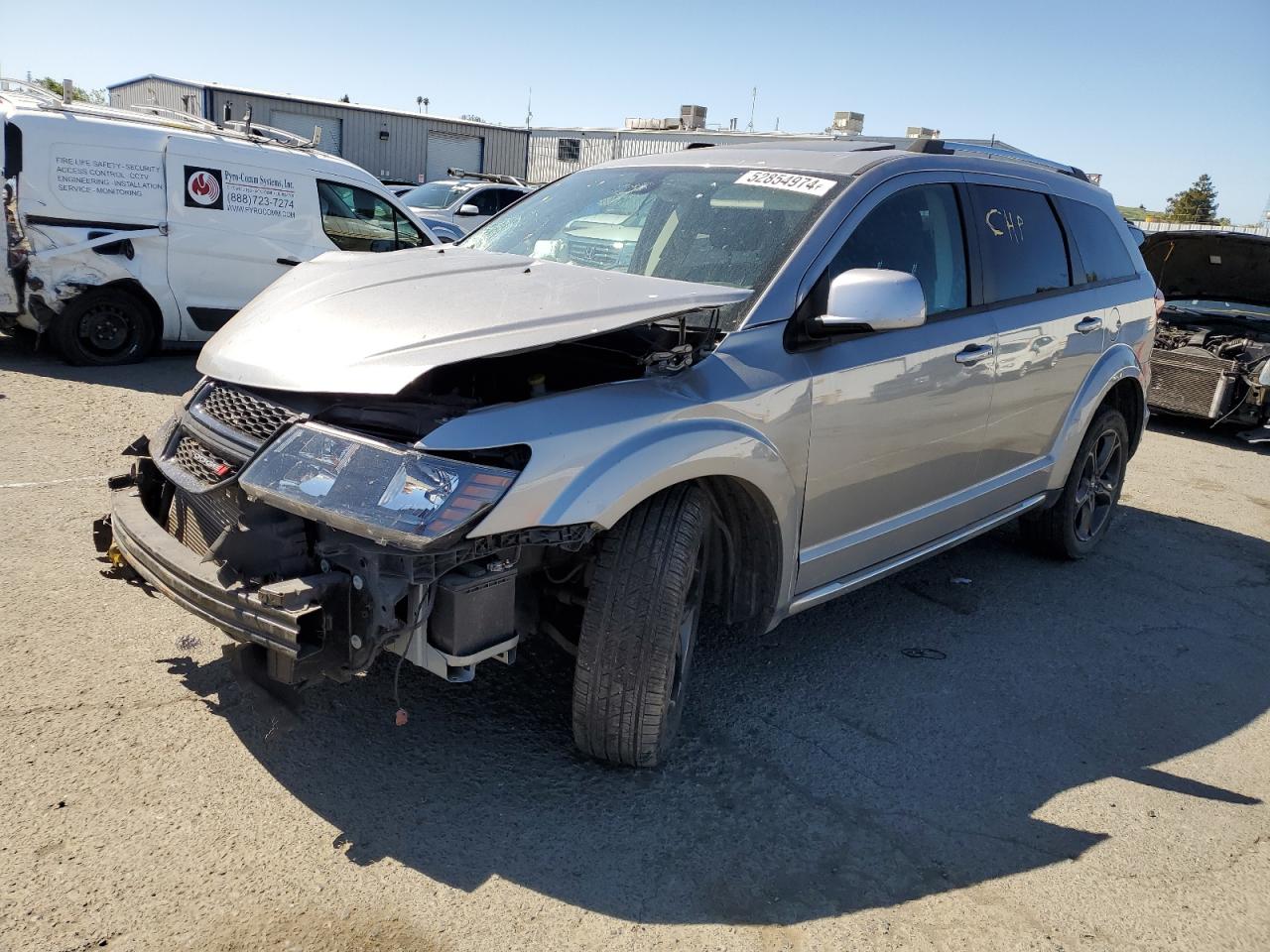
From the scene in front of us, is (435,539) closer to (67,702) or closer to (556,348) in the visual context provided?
(556,348)

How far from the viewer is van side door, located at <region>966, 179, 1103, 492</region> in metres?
4.39

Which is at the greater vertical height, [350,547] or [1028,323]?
[1028,323]

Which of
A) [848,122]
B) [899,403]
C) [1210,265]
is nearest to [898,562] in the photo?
[899,403]

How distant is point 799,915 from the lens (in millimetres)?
2621

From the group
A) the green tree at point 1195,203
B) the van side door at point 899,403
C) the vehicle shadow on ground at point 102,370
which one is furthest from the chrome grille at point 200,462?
the green tree at point 1195,203

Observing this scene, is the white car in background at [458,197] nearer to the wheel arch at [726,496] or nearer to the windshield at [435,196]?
the windshield at [435,196]

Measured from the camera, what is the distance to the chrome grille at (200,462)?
290cm

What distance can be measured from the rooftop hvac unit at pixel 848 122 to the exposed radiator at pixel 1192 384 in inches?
139

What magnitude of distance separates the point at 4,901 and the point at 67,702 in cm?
96

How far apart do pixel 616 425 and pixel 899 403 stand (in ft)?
4.64

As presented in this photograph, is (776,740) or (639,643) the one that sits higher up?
(639,643)

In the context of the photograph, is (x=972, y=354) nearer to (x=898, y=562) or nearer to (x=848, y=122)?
(x=898, y=562)

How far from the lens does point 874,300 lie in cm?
325

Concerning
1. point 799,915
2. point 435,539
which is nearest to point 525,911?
point 799,915
